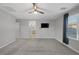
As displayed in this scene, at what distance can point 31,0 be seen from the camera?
1154mm

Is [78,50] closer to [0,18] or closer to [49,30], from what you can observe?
[0,18]

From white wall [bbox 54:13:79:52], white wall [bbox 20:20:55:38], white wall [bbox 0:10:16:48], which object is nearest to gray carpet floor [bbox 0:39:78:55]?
white wall [bbox 54:13:79:52]

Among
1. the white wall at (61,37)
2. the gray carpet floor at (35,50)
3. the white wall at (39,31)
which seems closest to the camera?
the gray carpet floor at (35,50)

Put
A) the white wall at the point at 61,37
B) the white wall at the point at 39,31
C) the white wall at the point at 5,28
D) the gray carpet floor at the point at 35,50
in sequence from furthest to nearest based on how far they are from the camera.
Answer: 1. the white wall at the point at 39,31
2. the white wall at the point at 5,28
3. the white wall at the point at 61,37
4. the gray carpet floor at the point at 35,50

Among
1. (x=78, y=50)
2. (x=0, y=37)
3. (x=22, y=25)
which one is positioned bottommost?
(x=78, y=50)

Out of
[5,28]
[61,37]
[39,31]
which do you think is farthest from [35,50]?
[39,31]

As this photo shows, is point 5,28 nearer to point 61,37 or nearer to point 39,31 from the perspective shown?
point 61,37

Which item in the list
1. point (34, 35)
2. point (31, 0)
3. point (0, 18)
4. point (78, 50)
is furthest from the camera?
point (34, 35)

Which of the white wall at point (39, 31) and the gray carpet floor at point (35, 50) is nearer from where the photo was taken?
the gray carpet floor at point (35, 50)

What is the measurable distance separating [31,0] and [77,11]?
4.39 metres

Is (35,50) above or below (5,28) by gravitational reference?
below

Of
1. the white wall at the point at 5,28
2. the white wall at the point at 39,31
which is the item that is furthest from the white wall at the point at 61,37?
the white wall at the point at 5,28

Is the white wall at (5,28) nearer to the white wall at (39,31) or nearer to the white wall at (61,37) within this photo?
the white wall at (61,37)
